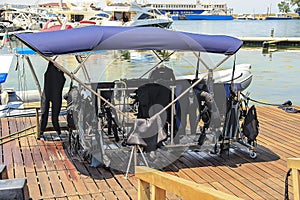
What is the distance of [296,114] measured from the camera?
7.72m

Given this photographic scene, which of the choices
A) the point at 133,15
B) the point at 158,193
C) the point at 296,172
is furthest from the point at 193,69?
the point at 133,15

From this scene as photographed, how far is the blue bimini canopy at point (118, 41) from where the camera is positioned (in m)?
4.40

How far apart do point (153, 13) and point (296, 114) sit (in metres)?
28.4

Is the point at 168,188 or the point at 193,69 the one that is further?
the point at 193,69

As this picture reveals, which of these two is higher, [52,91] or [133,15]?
[133,15]

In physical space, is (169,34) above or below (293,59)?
above

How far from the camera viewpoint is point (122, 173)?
15.5 ft

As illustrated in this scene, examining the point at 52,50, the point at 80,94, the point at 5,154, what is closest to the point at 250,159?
the point at 80,94

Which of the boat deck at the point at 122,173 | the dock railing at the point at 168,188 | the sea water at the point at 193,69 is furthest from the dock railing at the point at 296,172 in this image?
the sea water at the point at 193,69

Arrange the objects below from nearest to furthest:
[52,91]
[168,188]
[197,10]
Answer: [168,188] → [52,91] → [197,10]

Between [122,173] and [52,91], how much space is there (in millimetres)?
1631

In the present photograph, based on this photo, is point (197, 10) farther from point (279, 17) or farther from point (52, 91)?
point (52, 91)

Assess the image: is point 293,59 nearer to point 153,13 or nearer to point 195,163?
point 153,13

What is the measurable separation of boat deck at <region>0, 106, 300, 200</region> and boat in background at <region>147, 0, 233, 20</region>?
99.8m
